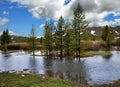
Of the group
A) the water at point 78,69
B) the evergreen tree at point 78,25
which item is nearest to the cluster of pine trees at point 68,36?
the evergreen tree at point 78,25

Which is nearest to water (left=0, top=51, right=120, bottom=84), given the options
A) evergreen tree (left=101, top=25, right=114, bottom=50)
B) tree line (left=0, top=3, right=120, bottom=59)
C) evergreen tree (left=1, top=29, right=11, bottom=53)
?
tree line (left=0, top=3, right=120, bottom=59)

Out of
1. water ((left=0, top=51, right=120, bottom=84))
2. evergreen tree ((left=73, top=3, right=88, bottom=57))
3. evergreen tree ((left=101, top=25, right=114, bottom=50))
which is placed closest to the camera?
water ((left=0, top=51, right=120, bottom=84))

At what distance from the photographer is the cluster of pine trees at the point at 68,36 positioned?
80.5 meters

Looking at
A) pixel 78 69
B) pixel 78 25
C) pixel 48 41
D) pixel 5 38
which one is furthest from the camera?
pixel 5 38

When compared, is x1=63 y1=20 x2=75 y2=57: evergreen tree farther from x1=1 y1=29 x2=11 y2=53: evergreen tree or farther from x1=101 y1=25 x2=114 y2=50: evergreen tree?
x1=1 y1=29 x2=11 y2=53: evergreen tree

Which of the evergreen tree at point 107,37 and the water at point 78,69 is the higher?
A: the evergreen tree at point 107,37

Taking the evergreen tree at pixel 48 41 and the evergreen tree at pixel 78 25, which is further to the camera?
the evergreen tree at pixel 48 41

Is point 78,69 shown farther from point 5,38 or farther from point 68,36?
point 5,38

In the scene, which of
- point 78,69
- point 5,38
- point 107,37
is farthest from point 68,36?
point 5,38

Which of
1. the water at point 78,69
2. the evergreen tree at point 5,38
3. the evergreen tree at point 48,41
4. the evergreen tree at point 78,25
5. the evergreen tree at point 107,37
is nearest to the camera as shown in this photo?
the water at point 78,69

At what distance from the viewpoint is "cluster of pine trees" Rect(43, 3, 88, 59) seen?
8050cm

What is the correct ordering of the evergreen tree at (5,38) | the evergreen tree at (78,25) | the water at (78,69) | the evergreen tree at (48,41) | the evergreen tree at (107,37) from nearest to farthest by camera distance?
the water at (78,69)
the evergreen tree at (78,25)
the evergreen tree at (48,41)
the evergreen tree at (107,37)
the evergreen tree at (5,38)

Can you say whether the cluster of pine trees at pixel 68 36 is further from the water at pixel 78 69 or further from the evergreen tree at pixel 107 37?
the evergreen tree at pixel 107 37

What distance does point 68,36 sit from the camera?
8269cm
